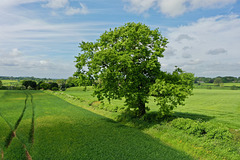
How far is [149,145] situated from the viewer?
727 inches

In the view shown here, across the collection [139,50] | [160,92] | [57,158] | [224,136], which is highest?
[139,50]

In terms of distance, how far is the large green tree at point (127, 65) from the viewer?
24703 mm

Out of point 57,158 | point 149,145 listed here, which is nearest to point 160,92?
point 149,145

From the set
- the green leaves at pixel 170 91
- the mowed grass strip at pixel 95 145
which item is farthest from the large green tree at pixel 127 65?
the mowed grass strip at pixel 95 145

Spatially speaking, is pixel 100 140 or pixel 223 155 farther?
pixel 100 140

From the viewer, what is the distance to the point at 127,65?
2402 centimetres

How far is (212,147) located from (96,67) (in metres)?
17.7

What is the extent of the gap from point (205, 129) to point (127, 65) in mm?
12702

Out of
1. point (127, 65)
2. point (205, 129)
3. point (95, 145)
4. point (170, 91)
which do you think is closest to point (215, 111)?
point (170, 91)

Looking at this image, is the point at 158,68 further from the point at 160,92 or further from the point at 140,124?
the point at 140,124

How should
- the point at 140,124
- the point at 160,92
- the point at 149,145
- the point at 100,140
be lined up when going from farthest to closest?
the point at 140,124
the point at 160,92
the point at 100,140
the point at 149,145

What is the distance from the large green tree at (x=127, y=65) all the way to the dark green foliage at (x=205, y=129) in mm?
3191

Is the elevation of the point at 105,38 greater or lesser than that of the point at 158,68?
greater

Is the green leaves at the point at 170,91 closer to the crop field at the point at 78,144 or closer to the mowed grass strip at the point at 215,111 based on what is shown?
the crop field at the point at 78,144
